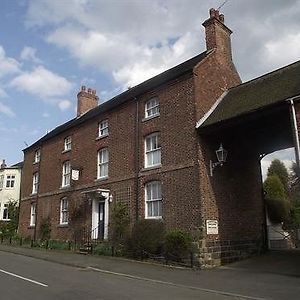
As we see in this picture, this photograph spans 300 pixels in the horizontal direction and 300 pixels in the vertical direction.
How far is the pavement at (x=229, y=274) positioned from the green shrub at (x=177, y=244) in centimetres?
96

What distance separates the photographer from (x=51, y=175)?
1215 inches

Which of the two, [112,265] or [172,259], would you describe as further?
[172,259]

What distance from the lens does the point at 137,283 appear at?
12.4 m

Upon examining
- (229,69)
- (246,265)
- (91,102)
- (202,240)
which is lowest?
(246,265)

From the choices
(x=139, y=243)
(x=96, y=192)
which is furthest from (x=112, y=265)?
(x=96, y=192)

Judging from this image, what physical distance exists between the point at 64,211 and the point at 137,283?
16.9 meters

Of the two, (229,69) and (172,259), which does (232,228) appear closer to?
(172,259)

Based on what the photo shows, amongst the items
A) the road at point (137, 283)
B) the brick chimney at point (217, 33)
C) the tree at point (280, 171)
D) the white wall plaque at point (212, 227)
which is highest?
the brick chimney at point (217, 33)

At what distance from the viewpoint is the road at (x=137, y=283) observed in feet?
33.1

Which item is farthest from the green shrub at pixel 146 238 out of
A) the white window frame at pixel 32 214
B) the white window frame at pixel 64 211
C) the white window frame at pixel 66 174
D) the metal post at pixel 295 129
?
the white window frame at pixel 32 214

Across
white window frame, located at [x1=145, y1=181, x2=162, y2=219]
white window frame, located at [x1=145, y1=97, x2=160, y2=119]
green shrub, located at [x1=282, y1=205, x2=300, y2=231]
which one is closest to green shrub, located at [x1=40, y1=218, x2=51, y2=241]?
white window frame, located at [x1=145, y1=181, x2=162, y2=219]

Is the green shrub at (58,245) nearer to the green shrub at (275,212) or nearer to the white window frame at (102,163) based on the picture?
the white window frame at (102,163)

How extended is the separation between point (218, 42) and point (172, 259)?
12344 mm

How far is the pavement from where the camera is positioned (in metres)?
11.4
